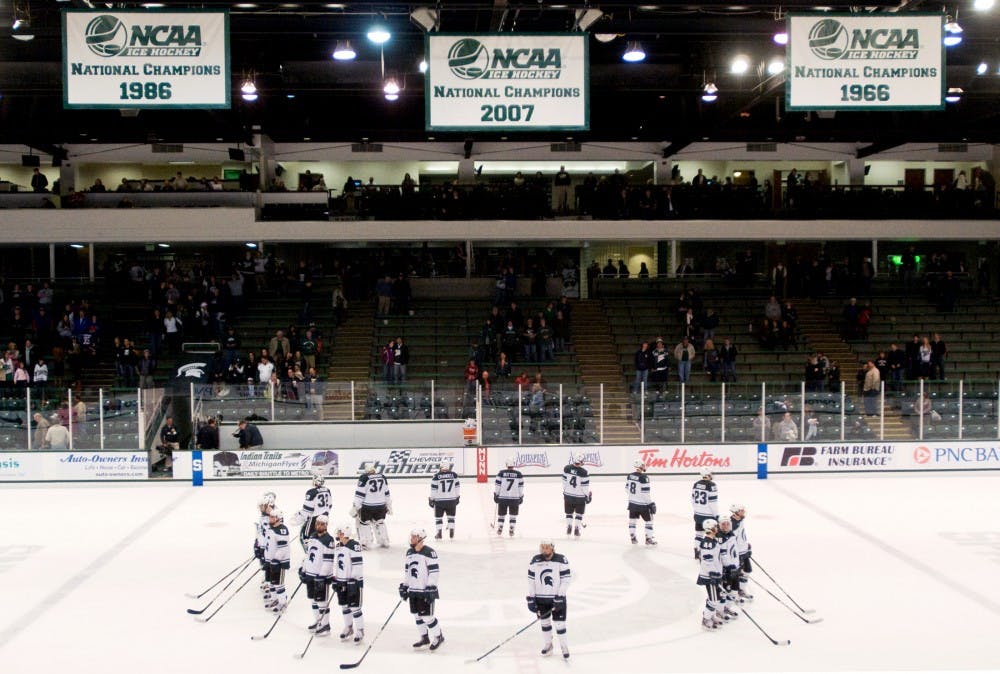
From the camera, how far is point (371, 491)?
51.4ft

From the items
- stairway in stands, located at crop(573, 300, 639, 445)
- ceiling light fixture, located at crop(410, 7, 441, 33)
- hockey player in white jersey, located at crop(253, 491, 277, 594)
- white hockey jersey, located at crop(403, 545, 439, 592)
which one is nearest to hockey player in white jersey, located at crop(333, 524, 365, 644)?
white hockey jersey, located at crop(403, 545, 439, 592)

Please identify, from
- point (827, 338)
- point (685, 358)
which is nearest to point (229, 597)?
point (685, 358)

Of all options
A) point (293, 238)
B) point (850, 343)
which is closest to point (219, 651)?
point (293, 238)

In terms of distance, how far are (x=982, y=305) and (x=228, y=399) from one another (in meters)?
22.1

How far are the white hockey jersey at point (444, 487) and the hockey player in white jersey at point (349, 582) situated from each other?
458cm

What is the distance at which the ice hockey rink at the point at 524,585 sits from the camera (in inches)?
441

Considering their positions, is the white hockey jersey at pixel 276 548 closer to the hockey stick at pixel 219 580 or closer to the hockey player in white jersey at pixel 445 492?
the hockey stick at pixel 219 580

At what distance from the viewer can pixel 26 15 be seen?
1599 centimetres

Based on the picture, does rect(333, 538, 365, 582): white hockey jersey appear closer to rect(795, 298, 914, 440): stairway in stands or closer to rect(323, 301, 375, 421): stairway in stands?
rect(323, 301, 375, 421): stairway in stands

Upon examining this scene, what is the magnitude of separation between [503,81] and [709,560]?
620 cm

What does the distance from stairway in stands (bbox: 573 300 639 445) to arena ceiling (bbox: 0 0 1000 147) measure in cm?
523

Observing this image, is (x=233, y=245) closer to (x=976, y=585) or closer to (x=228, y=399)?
(x=228, y=399)

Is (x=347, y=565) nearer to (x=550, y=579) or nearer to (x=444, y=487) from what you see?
(x=550, y=579)

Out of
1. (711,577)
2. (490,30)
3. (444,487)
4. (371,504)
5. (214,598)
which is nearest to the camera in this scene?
(711,577)
